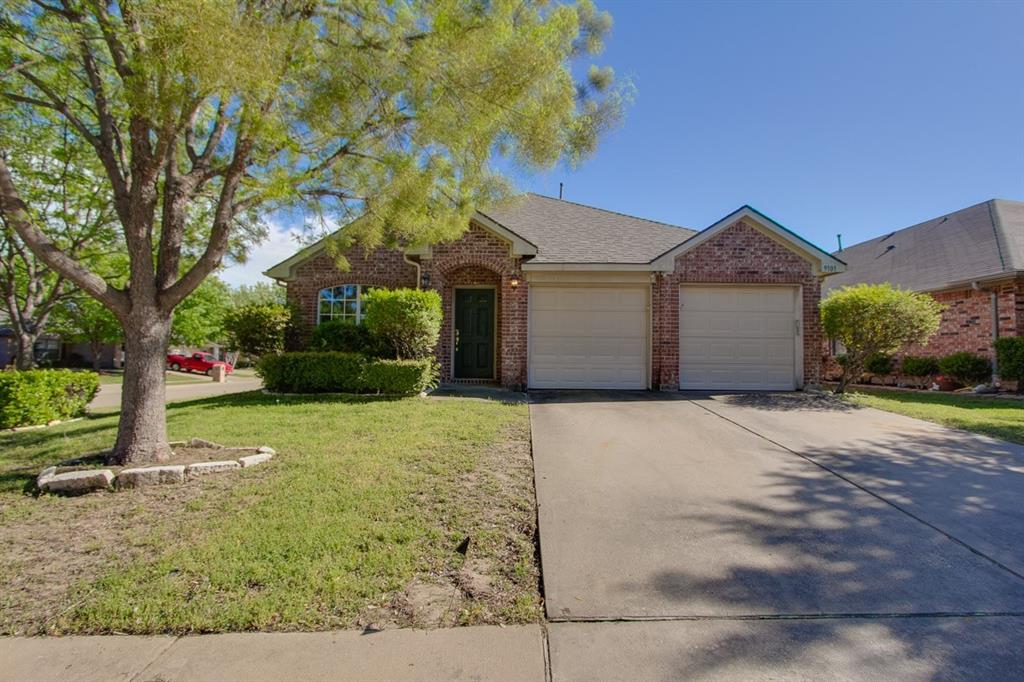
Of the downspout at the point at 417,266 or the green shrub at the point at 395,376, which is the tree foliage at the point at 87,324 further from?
the green shrub at the point at 395,376

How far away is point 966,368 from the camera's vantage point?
1294cm

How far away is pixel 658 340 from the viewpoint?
10.5m

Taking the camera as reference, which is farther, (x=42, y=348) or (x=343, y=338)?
(x=42, y=348)

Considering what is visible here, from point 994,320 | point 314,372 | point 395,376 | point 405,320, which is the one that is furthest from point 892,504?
point 994,320

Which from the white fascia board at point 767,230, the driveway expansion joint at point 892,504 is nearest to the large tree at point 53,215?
the white fascia board at point 767,230

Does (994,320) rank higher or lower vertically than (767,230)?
lower

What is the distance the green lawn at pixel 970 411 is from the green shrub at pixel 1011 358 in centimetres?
110

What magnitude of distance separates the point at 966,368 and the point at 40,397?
20220 millimetres

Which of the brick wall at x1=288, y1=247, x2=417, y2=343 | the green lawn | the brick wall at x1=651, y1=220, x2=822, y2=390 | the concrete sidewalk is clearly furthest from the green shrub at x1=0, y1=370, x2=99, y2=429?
the green lawn

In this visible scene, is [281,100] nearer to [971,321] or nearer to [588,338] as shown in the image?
[588,338]

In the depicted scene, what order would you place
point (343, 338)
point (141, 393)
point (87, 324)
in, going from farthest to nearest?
point (87, 324) → point (343, 338) → point (141, 393)

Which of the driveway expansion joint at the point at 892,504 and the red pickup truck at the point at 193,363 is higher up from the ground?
the red pickup truck at the point at 193,363

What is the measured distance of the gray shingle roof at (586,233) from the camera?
10.8m

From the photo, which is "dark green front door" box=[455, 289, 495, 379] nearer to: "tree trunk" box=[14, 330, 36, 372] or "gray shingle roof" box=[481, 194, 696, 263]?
"gray shingle roof" box=[481, 194, 696, 263]
